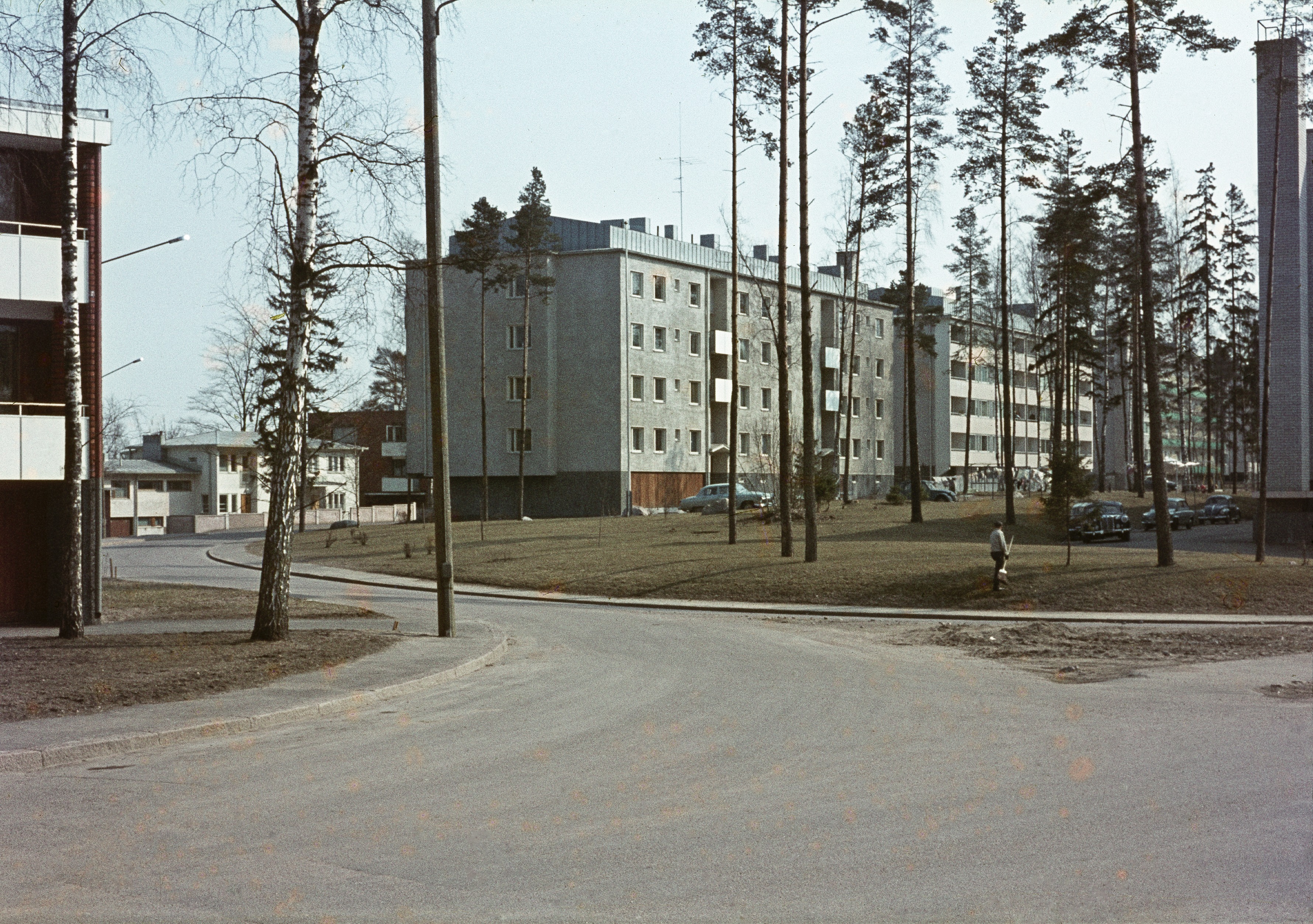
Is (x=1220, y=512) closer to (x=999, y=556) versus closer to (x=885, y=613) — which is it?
(x=999, y=556)

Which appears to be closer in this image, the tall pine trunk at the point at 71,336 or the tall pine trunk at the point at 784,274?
the tall pine trunk at the point at 71,336

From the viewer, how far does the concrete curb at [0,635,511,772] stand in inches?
396

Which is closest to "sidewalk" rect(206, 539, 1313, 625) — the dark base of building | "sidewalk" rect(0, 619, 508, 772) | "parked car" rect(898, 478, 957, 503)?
"sidewalk" rect(0, 619, 508, 772)

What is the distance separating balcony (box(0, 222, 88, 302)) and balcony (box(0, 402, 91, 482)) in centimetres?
201

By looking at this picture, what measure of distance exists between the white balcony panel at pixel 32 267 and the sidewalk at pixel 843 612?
13411 mm

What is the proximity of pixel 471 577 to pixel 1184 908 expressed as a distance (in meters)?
32.0

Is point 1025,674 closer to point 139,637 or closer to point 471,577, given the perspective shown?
point 139,637

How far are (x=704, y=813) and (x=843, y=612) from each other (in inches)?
765

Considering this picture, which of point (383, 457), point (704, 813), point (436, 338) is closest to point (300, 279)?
point (436, 338)

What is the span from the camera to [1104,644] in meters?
20.0

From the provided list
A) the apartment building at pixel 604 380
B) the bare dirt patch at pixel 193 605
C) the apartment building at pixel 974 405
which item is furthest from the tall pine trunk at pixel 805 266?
the apartment building at pixel 974 405

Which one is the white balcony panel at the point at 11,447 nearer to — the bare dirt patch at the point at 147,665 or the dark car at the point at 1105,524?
the bare dirt patch at the point at 147,665

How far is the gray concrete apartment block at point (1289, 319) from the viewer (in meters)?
44.2

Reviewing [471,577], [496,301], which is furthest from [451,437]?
[471,577]
